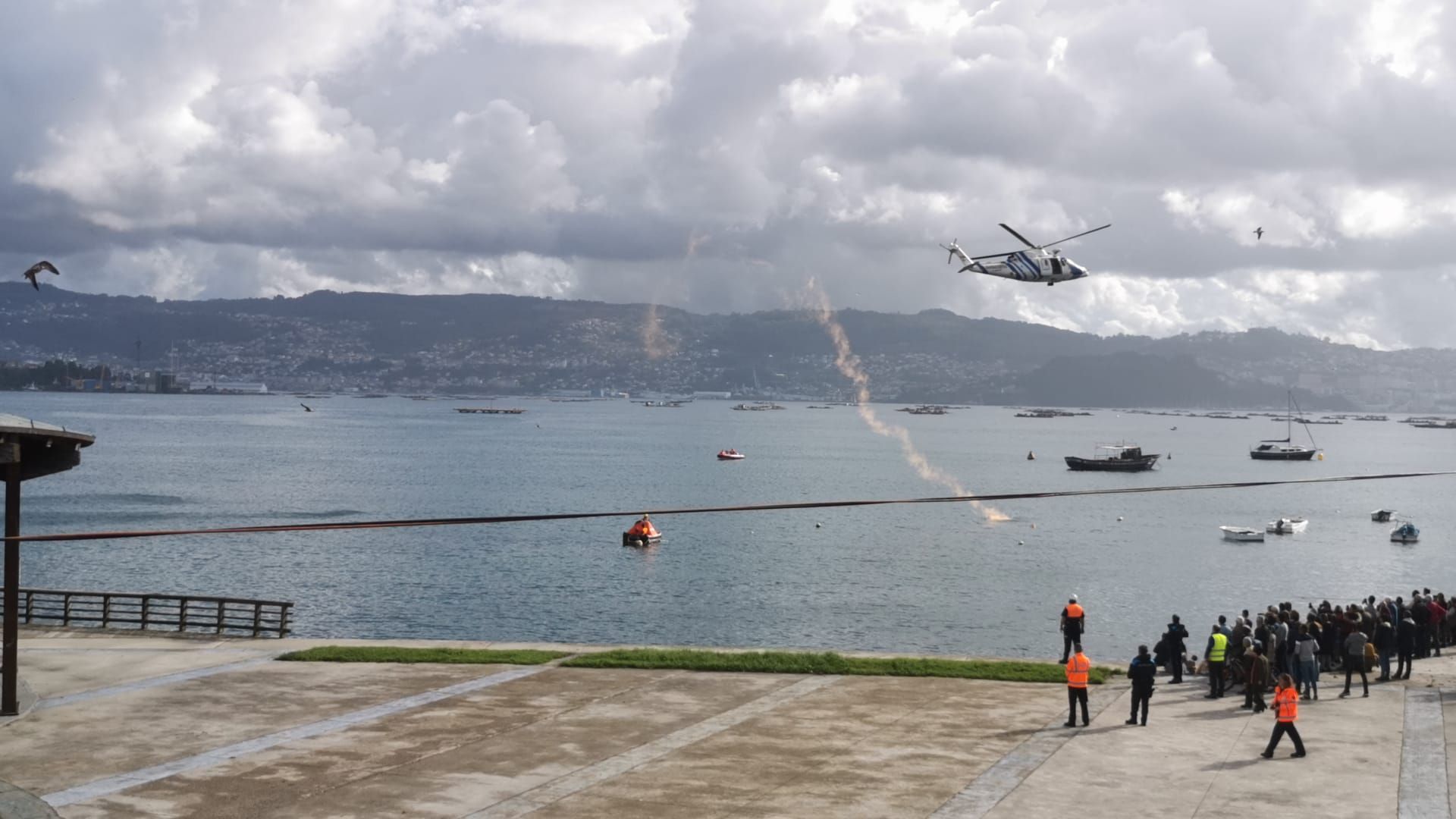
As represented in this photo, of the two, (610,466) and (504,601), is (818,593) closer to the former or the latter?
(504,601)

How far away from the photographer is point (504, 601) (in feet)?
201

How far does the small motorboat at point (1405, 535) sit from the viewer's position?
9294 centimetres

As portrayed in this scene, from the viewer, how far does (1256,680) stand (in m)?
24.8

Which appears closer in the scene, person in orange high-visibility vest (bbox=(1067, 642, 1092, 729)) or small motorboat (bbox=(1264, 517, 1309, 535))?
person in orange high-visibility vest (bbox=(1067, 642, 1092, 729))

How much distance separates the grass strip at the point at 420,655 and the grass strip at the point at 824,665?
1.15 metres

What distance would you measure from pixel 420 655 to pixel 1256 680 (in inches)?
697

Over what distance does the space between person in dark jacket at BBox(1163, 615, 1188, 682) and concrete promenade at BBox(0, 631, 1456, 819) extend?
448 mm

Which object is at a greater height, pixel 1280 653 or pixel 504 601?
pixel 1280 653

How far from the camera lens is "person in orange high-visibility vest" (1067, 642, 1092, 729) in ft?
74.7

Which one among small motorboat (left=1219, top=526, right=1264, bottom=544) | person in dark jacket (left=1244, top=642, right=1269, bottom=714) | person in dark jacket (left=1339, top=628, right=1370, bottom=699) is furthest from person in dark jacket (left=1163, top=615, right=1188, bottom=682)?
small motorboat (left=1219, top=526, right=1264, bottom=544)

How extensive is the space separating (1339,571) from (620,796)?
71294 mm

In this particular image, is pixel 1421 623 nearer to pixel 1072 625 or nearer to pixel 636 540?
pixel 1072 625

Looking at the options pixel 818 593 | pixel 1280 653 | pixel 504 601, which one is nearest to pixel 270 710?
pixel 1280 653

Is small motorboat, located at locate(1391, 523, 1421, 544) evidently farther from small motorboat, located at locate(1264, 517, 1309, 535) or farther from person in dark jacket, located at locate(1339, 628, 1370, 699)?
person in dark jacket, located at locate(1339, 628, 1370, 699)
